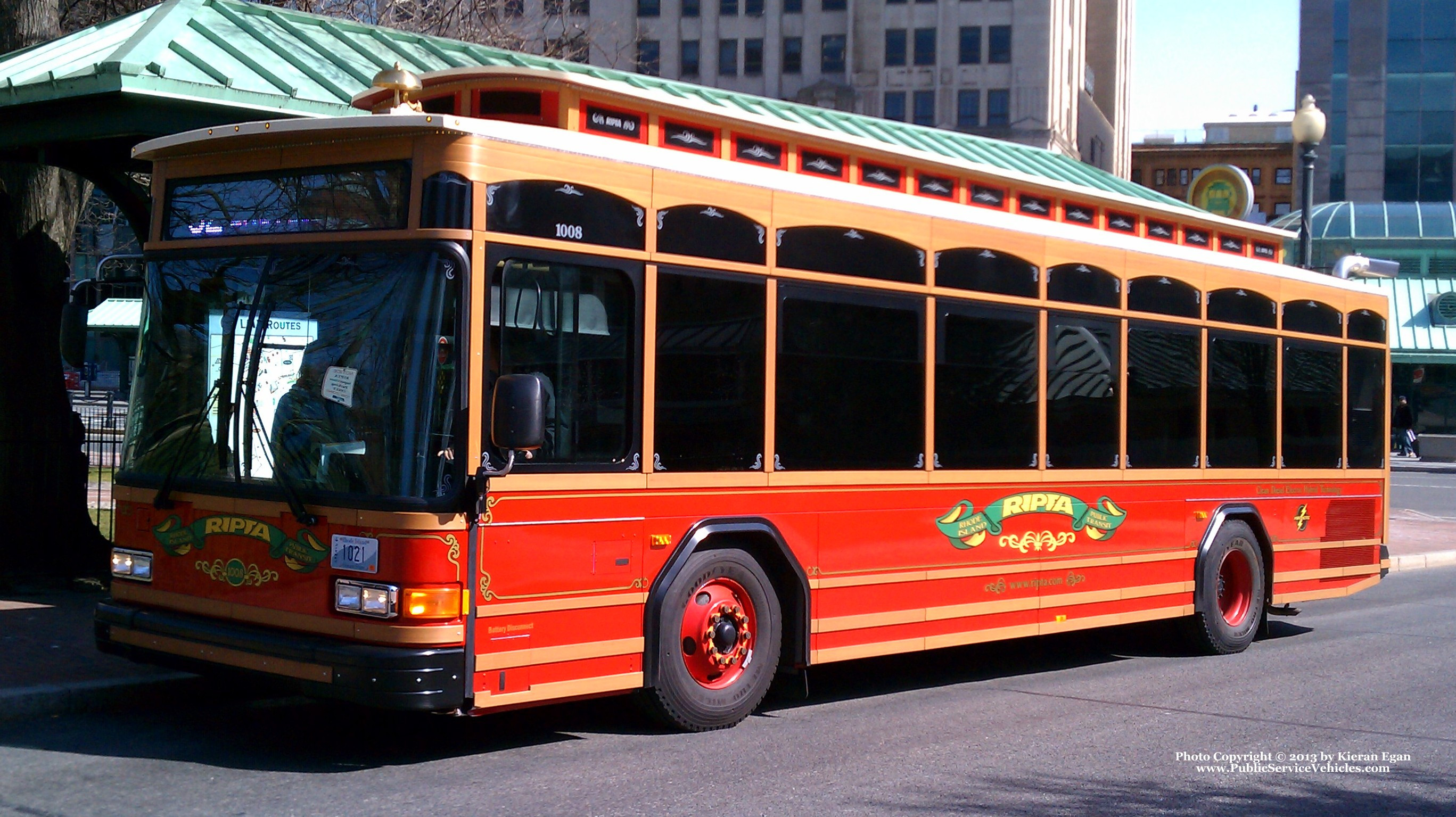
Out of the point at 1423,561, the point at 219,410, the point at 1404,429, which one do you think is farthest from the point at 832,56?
the point at 219,410

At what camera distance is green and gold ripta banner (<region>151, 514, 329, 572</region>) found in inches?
267

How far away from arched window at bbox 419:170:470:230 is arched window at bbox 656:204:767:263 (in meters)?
1.22

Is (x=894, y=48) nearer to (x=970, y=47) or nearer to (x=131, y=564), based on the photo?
(x=970, y=47)

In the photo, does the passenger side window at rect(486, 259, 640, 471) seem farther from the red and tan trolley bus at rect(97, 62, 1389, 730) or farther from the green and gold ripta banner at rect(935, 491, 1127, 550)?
the green and gold ripta banner at rect(935, 491, 1127, 550)

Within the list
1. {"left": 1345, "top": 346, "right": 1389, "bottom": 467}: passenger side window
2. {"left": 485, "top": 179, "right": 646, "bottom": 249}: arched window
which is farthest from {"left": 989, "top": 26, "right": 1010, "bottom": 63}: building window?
{"left": 485, "top": 179, "right": 646, "bottom": 249}: arched window

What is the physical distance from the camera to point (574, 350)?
714cm

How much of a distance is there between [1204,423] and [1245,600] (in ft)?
5.11

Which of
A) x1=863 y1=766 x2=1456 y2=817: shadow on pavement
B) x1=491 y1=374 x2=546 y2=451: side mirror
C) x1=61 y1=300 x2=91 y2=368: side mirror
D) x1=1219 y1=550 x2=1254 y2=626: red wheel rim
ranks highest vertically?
x1=61 y1=300 x2=91 y2=368: side mirror

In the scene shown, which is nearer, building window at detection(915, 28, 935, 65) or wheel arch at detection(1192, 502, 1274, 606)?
wheel arch at detection(1192, 502, 1274, 606)

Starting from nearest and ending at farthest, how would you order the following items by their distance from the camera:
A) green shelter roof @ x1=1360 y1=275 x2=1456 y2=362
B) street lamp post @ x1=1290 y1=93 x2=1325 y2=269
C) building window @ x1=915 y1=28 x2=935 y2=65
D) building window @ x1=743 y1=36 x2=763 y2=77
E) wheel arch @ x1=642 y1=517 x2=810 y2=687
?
wheel arch @ x1=642 y1=517 x2=810 y2=687 < street lamp post @ x1=1290 y1=93 x2=1325 y2=269 < green shelter roof @ x1=1360 y1=275 x2=1456 y2=362 < building window @ x1=915 y1=28 x2=935 y2=65 < building window @ x1=743 y1=36 x2=763 y2=77

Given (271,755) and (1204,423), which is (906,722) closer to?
(271,755)

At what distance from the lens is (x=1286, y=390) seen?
1224 centimetres

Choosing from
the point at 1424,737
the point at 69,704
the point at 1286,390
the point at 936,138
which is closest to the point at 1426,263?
the point at 936,138

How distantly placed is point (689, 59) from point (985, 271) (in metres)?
74.0
